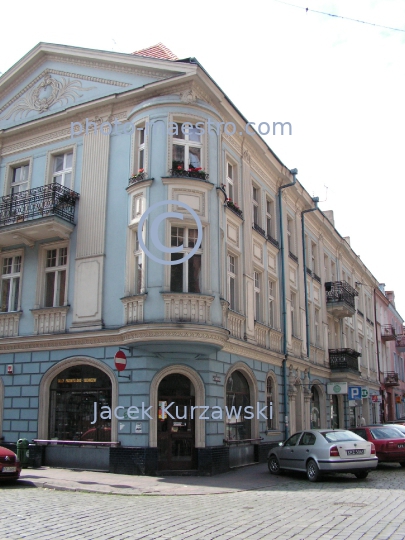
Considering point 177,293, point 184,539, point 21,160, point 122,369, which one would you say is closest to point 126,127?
point 21,160

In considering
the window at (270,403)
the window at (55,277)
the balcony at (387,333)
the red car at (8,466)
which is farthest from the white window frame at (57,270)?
the balcony at (387,333)

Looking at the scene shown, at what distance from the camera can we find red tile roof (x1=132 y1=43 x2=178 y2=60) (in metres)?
21.4

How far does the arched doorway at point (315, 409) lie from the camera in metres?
28.1

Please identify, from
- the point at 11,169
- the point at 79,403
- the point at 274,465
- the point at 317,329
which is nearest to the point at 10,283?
the point at 11,169

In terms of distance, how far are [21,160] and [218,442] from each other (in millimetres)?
12757

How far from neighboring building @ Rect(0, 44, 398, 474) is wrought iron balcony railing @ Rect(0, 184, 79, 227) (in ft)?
0.23

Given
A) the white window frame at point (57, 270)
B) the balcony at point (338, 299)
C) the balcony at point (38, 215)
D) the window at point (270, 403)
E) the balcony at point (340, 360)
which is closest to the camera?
the balcony at point (38, 215)

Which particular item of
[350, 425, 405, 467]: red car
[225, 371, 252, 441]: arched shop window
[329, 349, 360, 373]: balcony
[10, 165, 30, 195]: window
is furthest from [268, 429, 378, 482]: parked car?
[329, 349, 360, 373]: balcony

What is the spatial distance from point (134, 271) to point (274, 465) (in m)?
7.21

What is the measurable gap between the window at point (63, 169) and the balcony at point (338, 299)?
17.2 m

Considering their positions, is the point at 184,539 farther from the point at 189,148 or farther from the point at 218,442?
the point at 189,148

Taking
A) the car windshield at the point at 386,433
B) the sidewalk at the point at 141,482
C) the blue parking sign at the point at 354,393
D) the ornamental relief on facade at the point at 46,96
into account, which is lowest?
the sidewalk at the point at 141,482

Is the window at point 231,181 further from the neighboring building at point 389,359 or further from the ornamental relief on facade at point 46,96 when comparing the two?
the neighboring building at point 389,359

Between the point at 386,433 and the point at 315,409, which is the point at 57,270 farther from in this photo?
the point at 315,409
